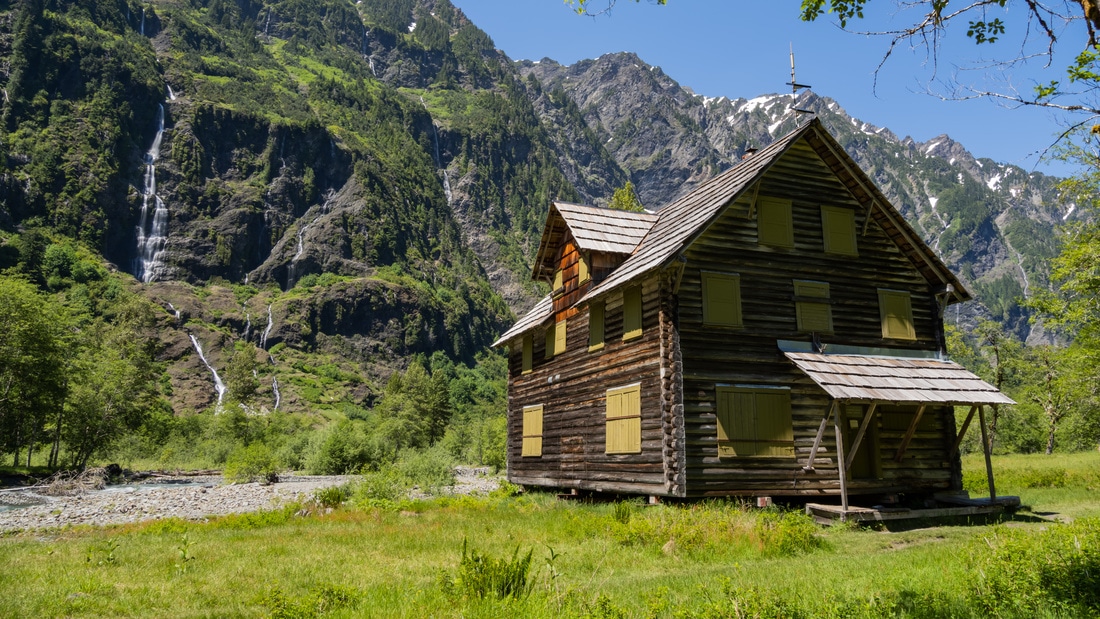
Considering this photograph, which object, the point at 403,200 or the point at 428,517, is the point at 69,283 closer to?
the point at 403,200

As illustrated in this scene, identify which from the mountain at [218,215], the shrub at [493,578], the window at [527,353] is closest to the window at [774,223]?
the window at [527,353]

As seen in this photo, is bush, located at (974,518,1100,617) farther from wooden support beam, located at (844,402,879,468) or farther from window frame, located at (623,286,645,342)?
window frame, located at (623,286,645,342)

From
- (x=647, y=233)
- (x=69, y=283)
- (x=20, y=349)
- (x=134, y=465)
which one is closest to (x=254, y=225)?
(x=69, y=283)

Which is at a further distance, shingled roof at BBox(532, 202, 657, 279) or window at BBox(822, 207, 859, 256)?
shingled roof at BBox(532, 202, 657, 279)

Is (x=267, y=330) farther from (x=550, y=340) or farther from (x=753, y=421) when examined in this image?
(x=753, y=421)

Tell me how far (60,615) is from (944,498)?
824 inches

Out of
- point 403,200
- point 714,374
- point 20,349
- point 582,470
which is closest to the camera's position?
point 714,374

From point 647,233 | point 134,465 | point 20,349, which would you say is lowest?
point 134,465

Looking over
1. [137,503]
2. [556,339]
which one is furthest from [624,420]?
[137,503]

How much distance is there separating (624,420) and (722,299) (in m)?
4.69

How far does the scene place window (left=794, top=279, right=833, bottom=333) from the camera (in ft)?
65.5

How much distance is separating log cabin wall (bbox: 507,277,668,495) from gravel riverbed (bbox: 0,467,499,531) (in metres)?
5.15

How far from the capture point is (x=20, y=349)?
36.1 meters

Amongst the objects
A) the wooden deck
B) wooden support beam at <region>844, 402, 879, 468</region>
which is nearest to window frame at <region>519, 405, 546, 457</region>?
the wooden deck
